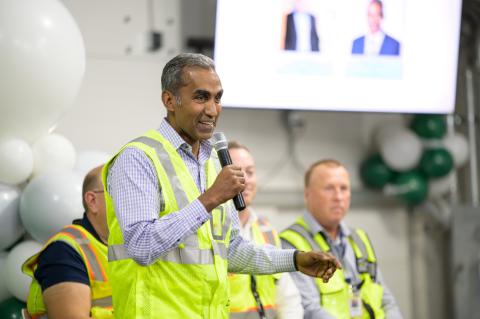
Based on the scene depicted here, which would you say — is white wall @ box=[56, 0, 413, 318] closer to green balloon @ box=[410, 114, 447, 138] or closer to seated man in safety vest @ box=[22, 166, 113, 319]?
green balloon @ box=[410, 114, 447, 138]

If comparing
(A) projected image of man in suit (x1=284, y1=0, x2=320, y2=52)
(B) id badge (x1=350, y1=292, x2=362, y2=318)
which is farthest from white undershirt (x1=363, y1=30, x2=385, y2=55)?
(B) id badge (x1=350, y1=292, x2=362, y2=318)

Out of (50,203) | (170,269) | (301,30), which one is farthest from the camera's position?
(301,30)

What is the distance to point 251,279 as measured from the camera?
11.1ft

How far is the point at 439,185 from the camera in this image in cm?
551

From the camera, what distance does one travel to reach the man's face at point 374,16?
5086 mm

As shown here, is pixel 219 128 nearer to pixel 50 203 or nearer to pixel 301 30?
pixel 301 30

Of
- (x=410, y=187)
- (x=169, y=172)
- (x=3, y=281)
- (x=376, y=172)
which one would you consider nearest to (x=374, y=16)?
(x=376, y=172)

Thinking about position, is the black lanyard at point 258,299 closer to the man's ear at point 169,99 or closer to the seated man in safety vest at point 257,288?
the seated man in safety vest at point 257,288

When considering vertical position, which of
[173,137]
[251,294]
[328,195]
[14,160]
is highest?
[173,137]

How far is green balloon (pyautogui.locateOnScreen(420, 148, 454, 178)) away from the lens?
5375 millimetres

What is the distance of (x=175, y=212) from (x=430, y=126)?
12.6 feet

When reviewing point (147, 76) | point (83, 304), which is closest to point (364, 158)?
point (147, 76)

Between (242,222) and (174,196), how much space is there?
1488mm

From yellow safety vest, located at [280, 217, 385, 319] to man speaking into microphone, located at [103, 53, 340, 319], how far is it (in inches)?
58.0
